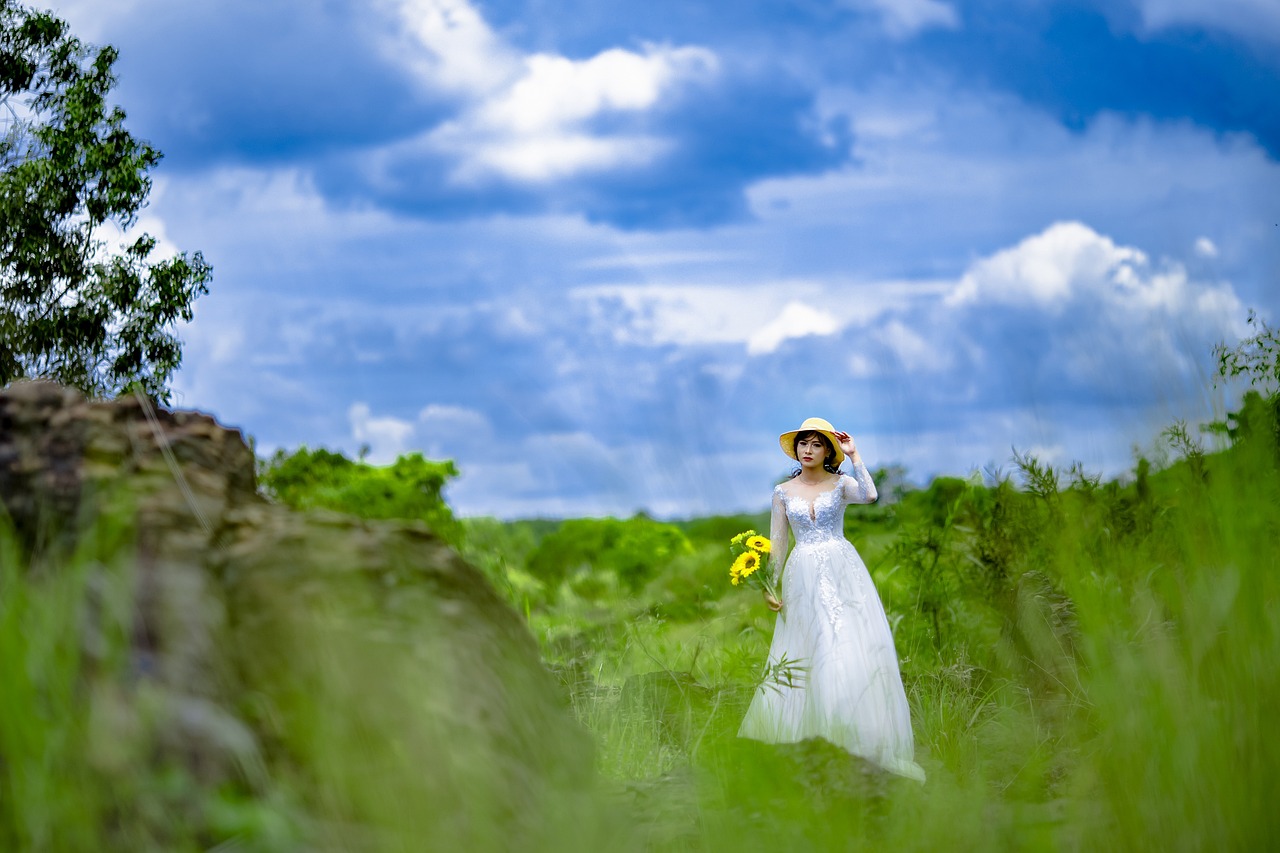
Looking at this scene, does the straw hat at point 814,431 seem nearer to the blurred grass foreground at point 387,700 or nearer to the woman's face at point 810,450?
the woman's face at point 810,450

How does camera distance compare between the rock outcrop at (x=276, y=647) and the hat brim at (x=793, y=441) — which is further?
the hat brim at (x=793, y=441)

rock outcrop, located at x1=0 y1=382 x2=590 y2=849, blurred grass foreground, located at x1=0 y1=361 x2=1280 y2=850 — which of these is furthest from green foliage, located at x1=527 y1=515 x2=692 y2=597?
rock outcrop, located at x1=0 y1=382 x2=590 y2=849

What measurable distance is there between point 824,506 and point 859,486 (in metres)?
0.23

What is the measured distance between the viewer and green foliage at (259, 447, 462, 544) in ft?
41.6

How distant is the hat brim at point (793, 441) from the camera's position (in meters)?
6.44

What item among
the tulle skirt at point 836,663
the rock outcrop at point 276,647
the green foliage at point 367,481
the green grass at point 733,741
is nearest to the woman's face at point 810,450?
the tulle skirt at point 836,663

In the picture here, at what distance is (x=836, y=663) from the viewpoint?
615 centimetres

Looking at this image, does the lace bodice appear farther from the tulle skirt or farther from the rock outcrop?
the rock outcrop

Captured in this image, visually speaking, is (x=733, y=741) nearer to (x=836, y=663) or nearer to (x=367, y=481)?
(x=836, y=663)

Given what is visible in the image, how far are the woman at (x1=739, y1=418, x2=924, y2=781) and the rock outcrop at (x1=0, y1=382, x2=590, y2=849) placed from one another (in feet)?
8.96

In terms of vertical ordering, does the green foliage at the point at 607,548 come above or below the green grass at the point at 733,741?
above

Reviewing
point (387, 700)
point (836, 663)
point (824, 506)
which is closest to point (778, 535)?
point (824, 506)

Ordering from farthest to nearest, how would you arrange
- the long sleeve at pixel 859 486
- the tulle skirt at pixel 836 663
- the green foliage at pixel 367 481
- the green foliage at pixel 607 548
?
the green foliage at pixel 607 548 → the green foliage at pixel 367 481 → the long sleeve at pixel 859 486 → the tulle skirt at pixel 836 663

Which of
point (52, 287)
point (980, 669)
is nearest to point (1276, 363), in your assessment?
point (980, 669)
